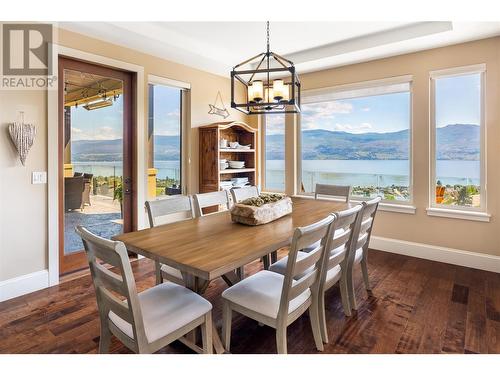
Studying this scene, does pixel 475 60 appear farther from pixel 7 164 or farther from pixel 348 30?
pixel 7 164

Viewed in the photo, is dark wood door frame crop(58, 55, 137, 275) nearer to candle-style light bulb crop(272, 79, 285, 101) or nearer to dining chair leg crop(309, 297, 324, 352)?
candle-style light bulb crop(272, 79, 285, 101)

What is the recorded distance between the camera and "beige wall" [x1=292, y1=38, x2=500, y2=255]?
344cm

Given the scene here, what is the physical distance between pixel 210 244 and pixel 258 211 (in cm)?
57

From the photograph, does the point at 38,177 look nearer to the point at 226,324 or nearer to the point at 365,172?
the point at 226,324

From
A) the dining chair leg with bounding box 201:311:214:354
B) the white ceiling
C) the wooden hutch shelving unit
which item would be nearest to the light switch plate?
the white ceiling

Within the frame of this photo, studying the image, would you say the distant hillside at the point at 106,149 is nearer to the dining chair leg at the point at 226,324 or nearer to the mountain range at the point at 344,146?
the mountain range at the point at 344,146

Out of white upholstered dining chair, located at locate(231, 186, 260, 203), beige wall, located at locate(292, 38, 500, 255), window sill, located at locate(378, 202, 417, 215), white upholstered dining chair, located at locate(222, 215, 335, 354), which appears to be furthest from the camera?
window sill, located at locate(378, 202, 417, 215)

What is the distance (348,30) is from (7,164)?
3831 millimetres

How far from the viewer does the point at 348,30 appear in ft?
11.8

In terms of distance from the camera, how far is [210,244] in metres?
1.84

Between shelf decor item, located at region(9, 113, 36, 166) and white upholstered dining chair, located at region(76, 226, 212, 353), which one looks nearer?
white upholstered dining chair, located at region(76, 226, 212, 353)

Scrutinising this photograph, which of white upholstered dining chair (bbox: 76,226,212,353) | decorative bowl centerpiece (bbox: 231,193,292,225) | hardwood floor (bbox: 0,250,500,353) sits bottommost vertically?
hardwood floor (bbox: 0,250,500,353)

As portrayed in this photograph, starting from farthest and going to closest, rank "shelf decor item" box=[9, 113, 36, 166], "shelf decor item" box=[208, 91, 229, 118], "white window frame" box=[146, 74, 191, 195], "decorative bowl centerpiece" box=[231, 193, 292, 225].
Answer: "shelf decor item" box=[208, 91, 229, 118] → "white window frame" box=[146, 74, 191, 195] → "shelf decor item" box=[9, 113, 36, 166] → "decorative bowl centerpiece" box=[231, 193, 292, 225]

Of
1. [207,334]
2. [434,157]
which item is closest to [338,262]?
[207,334]
